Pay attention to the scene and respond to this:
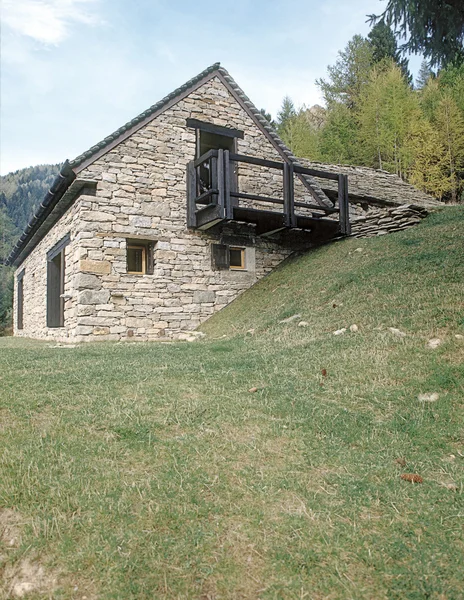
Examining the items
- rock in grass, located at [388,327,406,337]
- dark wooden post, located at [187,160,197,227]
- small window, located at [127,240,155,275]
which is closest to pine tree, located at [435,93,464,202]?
dark wooden post, located at [187,160,197,227]

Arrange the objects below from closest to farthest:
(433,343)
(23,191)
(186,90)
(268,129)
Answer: (433,343)
(186,90)
(268,129)
(23,191)

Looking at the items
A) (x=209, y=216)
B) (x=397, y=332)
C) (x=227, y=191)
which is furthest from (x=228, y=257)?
(x=397, y=332)

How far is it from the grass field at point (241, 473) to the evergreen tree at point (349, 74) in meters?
29.5

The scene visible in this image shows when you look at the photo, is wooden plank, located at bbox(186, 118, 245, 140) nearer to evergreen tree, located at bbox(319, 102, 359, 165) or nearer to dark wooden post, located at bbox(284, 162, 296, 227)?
dark wooden post, located at bbox(284, 162, 296, 227)

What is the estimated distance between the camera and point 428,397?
4.33 m

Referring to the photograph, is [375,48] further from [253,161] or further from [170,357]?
[170,357]

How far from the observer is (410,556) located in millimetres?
2326

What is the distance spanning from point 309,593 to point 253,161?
1029 centimetres

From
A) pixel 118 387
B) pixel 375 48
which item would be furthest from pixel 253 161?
pixel 375 48

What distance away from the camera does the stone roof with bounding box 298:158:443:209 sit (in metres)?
15.2

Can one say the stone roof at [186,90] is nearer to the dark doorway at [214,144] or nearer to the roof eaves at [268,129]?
the roof eaves at [268,129]

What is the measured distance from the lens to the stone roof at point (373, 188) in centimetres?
1521

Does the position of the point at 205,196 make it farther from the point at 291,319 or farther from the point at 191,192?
the point at 291,319

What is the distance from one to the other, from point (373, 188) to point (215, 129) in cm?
670
